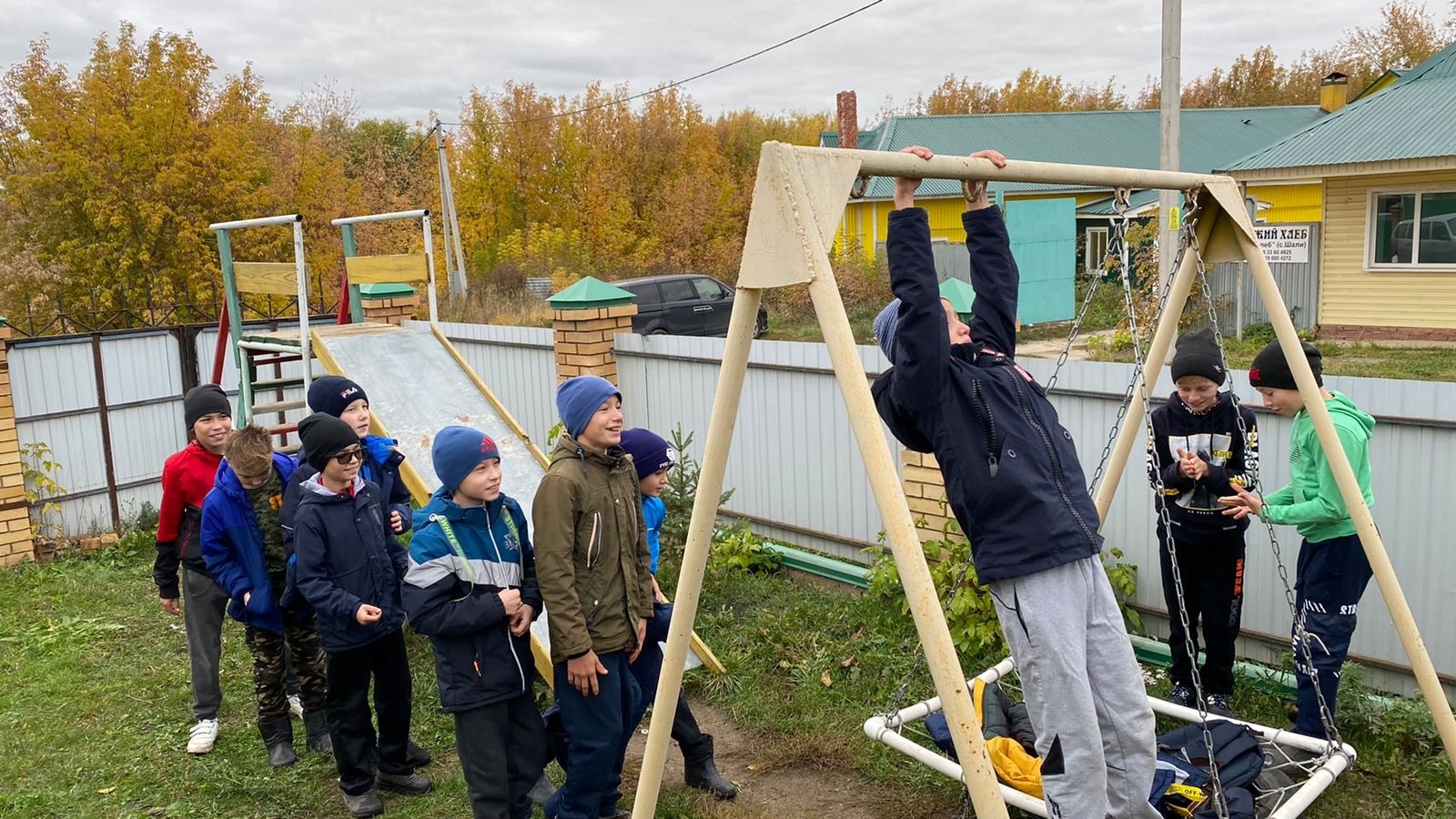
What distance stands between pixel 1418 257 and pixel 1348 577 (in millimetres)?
15310

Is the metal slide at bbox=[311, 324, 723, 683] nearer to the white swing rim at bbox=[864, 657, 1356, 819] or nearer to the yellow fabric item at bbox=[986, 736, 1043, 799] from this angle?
the white swing rim at bbox=[864, 657, 1356, 819]

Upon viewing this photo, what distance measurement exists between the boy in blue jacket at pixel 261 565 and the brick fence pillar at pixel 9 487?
4406 mm

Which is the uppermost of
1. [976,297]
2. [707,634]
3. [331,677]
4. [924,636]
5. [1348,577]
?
[976,297]

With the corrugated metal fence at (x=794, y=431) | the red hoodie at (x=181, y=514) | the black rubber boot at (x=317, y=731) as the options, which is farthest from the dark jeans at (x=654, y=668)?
the corrugated metal fence at (x=794, y=431)

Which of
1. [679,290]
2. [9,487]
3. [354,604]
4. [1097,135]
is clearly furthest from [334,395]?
[1097,135]

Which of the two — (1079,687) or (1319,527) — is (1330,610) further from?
(1079,687)

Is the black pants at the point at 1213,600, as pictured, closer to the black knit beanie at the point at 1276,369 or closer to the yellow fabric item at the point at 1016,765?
the black knit beanie at the point at 1276,369

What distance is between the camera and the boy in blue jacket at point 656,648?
3854 millimetres

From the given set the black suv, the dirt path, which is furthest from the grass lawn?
the black suv

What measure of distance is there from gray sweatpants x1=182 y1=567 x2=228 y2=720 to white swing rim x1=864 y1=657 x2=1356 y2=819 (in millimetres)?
2926

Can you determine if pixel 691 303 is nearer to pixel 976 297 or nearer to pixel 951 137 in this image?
pixel 976 297

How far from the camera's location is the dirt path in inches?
152

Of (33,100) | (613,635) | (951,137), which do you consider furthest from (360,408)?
(951,137)

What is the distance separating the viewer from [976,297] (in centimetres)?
299
